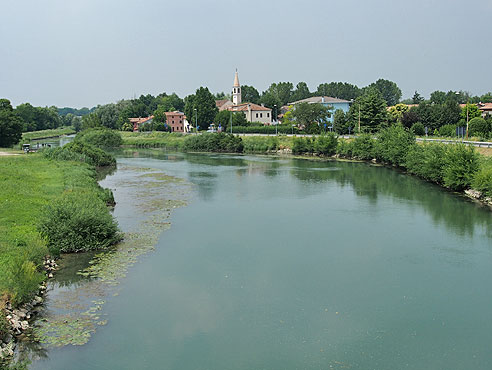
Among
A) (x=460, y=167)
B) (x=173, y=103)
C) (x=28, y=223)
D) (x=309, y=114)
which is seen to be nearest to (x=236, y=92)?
(x=173, y=103)

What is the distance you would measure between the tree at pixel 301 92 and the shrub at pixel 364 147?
3267 inches

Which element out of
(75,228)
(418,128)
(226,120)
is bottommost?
(75,228)

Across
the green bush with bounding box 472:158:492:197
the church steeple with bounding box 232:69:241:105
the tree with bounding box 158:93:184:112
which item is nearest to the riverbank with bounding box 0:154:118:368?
the green bush with bounding box 472:158:492:197

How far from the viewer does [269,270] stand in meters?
16.4

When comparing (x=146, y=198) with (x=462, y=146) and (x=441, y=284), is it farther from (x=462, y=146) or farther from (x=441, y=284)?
(x=462, y=146)

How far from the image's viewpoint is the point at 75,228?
17594 mm

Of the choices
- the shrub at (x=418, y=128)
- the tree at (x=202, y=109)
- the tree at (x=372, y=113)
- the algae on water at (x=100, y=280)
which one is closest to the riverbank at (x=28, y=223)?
the algae on water at (x=100, y=280)

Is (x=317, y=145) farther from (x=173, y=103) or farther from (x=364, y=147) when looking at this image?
(x=173, y=103)

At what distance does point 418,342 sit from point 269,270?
236 inches

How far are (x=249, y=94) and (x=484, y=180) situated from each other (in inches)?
4241

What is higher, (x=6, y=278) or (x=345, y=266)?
(x=6, y=278)

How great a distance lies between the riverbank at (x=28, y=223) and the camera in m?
12.0

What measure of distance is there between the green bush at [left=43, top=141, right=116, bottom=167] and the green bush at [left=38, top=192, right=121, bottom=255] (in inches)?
1011

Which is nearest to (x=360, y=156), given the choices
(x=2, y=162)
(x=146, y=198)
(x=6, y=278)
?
(x=146, y=198)
